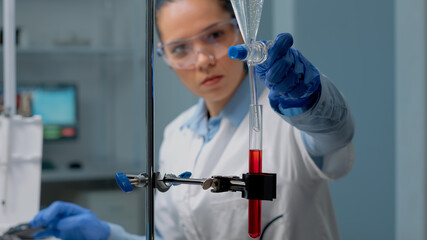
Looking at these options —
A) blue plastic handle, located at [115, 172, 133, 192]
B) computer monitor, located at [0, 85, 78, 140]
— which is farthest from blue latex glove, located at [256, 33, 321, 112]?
computer monitor, located at [0, 85, 78, 140]

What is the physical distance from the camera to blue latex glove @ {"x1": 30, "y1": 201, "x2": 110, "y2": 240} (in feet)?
3.59

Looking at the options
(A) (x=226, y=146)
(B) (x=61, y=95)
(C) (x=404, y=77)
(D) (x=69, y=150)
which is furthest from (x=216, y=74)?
(D) (x=69, y=150)

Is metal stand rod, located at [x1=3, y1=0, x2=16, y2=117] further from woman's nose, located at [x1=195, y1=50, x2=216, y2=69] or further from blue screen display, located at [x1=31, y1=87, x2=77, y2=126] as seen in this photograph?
blue screen display, located at [x1=31, y1=87, x2=77, y2=126]

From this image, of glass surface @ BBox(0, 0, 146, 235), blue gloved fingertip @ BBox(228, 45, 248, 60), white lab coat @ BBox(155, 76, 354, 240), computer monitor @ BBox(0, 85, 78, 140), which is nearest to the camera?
blue gloved fingertip @ BBox(228, 45, 248, 60)

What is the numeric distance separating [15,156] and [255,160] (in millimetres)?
680

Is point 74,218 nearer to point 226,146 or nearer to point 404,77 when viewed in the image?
point 226,146

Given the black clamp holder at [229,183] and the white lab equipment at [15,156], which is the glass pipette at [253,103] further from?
the white lab equipment at [15,156]

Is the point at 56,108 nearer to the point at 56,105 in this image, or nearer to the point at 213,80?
the point at 56,105

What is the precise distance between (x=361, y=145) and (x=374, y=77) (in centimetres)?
30

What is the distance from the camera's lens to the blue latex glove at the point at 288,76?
67cm

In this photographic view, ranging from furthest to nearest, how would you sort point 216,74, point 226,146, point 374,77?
point 374,77, point 226,146, point 216,74

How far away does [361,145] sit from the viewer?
201 centimetres

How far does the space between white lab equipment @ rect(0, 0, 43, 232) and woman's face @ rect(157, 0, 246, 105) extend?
1.24 ft

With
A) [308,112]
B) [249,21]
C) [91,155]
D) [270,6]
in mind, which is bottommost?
[91,155]
